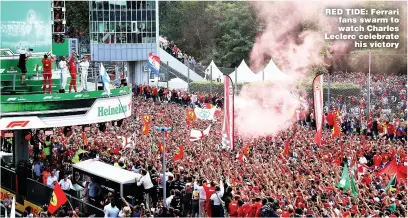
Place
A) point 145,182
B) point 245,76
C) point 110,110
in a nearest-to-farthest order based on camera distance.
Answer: point 145,182, point 110,110, point 245,76

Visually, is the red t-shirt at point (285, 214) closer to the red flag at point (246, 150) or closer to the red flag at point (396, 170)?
the red flag at point (396, 170)

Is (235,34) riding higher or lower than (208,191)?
higher

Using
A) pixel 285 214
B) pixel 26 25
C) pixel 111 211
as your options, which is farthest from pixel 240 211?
pixel 26 25

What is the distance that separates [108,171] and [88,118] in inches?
122

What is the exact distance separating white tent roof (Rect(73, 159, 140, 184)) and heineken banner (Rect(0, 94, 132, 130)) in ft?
4.83

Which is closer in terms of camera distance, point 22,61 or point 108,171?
point 108,171

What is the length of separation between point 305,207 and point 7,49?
38.3 feet

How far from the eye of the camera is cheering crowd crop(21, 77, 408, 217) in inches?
696

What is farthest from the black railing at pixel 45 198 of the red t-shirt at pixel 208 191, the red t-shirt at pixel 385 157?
the red t-shirt at pixel 385 157

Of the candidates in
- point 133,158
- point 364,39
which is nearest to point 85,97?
point 133,158

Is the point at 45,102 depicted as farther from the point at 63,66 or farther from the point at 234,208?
the point at 234,208

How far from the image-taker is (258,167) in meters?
22.0

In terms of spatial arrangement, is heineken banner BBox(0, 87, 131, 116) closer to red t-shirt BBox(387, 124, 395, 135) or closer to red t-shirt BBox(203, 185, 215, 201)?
red t-shirt BBox(203, 185, 215, 201)

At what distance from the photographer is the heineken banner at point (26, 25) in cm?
2388
